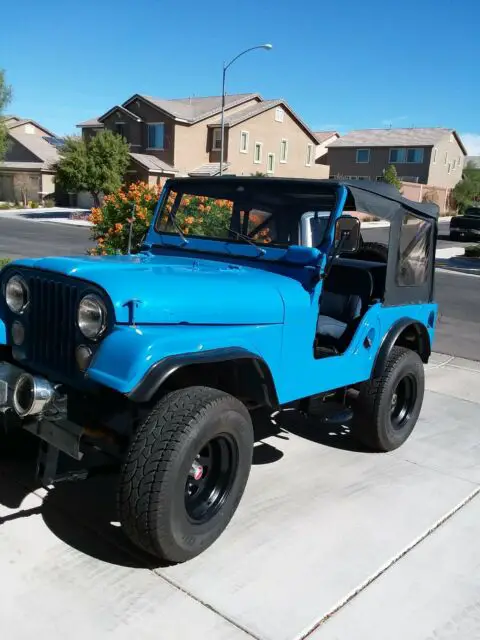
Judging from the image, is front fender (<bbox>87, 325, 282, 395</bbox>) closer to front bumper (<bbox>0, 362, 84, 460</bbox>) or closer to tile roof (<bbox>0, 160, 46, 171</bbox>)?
front bumper (<bbox>0, 362, 84, 460</bbox>)

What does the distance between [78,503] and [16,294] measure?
126 cm

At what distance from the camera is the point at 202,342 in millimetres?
2797

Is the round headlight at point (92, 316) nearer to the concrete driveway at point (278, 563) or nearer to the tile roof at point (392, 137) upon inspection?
the concrete driveway at point (278, 563)

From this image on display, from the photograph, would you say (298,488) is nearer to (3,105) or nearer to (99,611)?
(99,611)

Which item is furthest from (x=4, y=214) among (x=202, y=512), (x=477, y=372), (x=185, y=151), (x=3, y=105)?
(x=202, y=512)

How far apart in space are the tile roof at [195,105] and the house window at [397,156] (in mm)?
14573

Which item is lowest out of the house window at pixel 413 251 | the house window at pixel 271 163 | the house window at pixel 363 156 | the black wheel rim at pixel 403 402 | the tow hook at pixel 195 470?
the black wheel rim at pixel 403 402

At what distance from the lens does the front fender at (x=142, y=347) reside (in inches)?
98.8

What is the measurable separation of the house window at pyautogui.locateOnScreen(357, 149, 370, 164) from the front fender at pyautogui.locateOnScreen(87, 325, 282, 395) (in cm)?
4929

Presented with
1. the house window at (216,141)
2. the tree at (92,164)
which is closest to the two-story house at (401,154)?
the house window at (216,141)

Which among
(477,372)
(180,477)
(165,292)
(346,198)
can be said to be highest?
(346,198)

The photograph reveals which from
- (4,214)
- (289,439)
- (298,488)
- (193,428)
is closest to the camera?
(193,428)

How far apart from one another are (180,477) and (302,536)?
2.98 ft

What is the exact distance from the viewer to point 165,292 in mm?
2809
